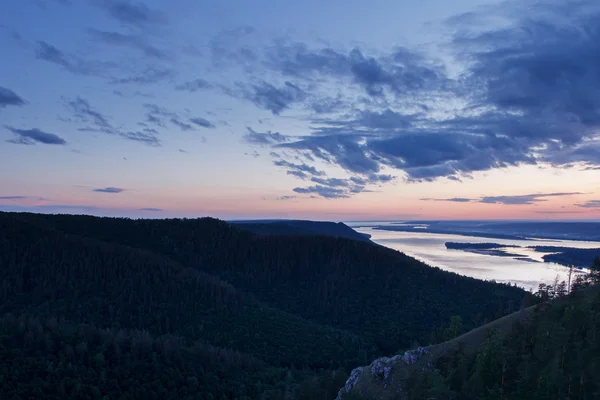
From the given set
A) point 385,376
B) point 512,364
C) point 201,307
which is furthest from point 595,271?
point 201,307

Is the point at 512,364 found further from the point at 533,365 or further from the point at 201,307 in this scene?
the point at 201,307

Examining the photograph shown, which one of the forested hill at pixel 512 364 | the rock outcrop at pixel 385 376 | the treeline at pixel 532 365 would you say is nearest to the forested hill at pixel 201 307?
the rock outcrop at pixel 385 376

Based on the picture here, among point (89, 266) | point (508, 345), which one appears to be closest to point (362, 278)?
point (89, 266)

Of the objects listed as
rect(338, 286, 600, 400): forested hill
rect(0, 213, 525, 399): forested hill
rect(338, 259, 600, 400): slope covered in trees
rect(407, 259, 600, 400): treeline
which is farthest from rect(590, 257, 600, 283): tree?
rect(0, 213, 525, 399): forested hill

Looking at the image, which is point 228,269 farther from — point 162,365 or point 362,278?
point 162,365

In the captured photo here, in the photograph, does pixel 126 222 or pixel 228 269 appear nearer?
pixel 228 269

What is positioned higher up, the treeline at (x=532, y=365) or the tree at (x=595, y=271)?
the tree at (x=595, y=271)

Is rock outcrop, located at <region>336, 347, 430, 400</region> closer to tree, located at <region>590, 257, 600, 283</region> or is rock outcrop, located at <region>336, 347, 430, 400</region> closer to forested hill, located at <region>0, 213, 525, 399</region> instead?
forested hill, located at <region>0, 213, 525, 399</region>

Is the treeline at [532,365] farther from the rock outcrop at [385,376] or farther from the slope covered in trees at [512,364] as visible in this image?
the rock outcrop at [385,376]
